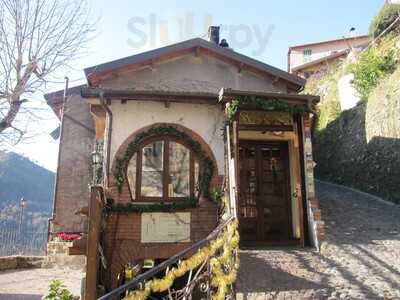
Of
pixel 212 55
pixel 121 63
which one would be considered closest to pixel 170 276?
pixel 121 63

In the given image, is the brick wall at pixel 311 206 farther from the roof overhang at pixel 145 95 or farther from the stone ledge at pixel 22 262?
the stone ledge at pixel 22 262

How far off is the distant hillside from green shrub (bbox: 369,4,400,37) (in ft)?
104

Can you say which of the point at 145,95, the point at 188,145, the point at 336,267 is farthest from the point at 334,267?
the point at 145,95

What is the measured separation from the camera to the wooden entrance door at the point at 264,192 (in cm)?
995

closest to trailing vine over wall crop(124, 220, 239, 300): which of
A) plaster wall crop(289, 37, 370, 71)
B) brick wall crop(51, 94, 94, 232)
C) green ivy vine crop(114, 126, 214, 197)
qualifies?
green ivy vine crop(114, 126, 214, 197)

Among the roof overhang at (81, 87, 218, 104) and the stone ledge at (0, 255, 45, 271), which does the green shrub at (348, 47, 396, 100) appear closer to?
the roof overhang at (81, 87, 218, 104)

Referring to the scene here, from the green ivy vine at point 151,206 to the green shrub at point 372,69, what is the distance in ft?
35.0

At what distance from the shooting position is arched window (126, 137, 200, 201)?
9.29m

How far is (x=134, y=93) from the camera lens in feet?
30.2

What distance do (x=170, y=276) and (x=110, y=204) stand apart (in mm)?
5312

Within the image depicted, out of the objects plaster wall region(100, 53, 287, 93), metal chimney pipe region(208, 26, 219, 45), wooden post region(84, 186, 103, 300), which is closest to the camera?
wooden post region(84, 186, 103, 300)

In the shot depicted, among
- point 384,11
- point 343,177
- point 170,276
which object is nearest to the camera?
A: point 170,276

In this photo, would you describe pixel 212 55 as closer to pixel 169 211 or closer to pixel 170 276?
pixel 169 211

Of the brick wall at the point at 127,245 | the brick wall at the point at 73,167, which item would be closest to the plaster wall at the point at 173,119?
the brick wall at the point at 127,245
